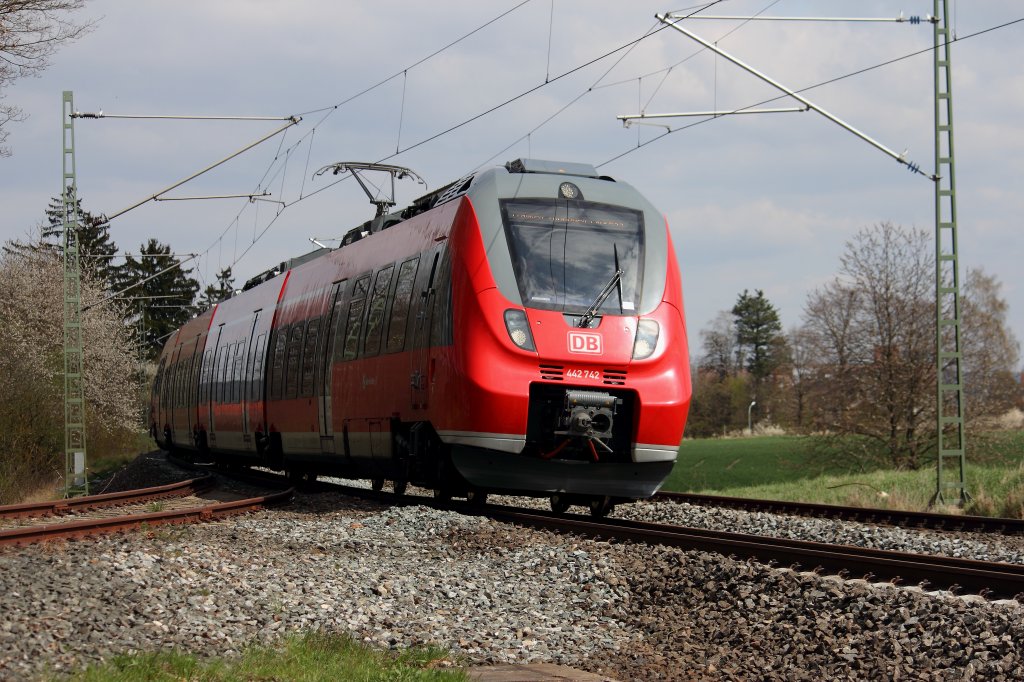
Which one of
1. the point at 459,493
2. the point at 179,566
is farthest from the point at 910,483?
the point at 179,566

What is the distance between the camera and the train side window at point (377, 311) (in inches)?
618

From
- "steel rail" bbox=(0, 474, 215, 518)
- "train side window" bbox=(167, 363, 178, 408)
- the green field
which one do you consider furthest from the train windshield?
"train side window" bbox=(167, 363, 178, 408)

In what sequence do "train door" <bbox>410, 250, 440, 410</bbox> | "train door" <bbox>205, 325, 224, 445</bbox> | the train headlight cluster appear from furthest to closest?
"train door" <bbox>205, 325, 224, 445</bbox>, "train door" <bbox>410, 250, 440, 410</bbox>, the train headlight cluster

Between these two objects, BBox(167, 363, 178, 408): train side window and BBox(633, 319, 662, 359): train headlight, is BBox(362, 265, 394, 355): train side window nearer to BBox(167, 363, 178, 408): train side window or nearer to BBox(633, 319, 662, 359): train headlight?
BBox(633, 319, 662, 359): train headlight

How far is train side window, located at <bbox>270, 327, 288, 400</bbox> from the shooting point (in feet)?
69.0

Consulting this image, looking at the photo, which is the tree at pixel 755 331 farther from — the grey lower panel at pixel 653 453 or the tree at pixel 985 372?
the grey lower panel at pixel 653 453

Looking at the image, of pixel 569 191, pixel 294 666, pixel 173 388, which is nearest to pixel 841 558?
pixel 294 666

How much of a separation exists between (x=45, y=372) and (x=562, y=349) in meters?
30.0

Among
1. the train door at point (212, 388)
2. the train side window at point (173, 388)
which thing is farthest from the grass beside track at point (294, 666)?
the train side window at point (173, 388)

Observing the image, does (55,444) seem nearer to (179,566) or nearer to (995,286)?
(179,566)

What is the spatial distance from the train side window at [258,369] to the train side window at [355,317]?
5797 millimetres

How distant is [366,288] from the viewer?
54.7 feet

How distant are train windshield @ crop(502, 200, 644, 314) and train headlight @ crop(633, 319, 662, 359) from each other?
198mm

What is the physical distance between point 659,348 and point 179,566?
18.6 ft
